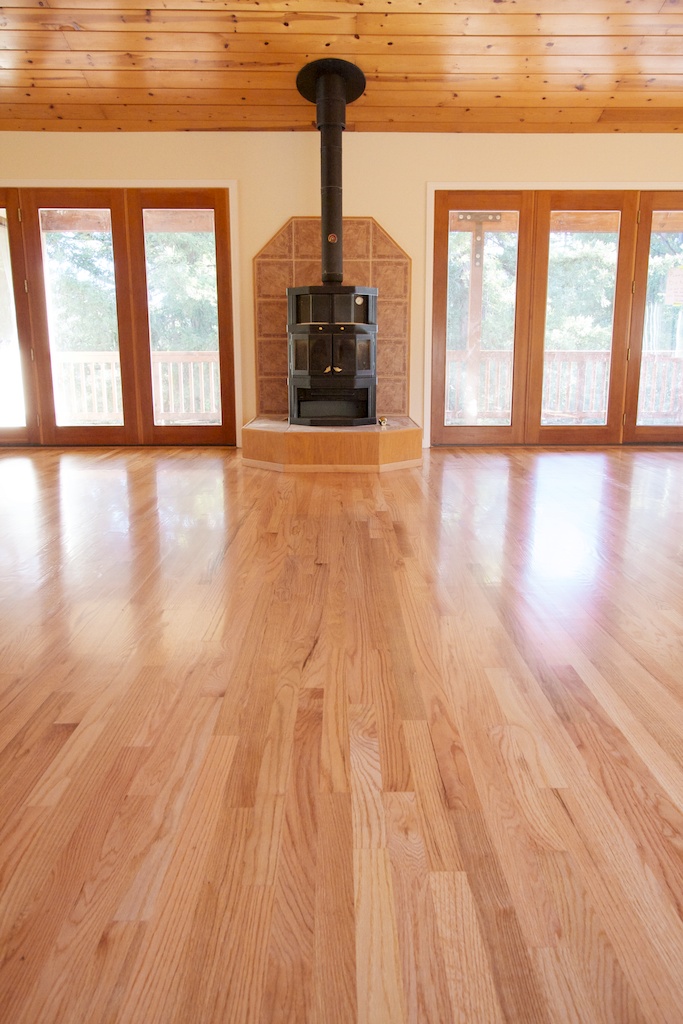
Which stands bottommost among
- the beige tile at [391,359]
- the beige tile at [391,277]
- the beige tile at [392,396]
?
the beige tile at [392,396]

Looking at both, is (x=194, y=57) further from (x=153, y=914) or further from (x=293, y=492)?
(x=153, y=914)

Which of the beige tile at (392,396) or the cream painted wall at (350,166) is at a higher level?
the cream painted wall at (350,166)

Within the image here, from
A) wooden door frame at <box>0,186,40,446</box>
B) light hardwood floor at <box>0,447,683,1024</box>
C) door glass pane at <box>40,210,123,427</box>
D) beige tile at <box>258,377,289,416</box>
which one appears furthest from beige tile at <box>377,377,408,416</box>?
light hardwood floor at <box>0,447,683,1024</box>

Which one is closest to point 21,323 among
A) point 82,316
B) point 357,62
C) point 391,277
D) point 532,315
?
point 82,316

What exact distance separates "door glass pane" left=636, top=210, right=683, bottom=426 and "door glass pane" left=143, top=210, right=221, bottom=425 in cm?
368

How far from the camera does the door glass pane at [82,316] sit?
6.03 meters

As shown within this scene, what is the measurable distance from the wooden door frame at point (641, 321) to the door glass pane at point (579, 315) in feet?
0.65

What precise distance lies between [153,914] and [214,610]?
1.36 meters

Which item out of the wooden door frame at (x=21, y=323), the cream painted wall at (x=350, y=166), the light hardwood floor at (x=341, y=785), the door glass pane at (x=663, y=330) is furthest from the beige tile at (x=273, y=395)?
the light hardwood floor at (x=341, y=785)

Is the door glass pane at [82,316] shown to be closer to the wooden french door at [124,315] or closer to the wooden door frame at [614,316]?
the wooden french door at [124,315]

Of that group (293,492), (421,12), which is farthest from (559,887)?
(421,12)

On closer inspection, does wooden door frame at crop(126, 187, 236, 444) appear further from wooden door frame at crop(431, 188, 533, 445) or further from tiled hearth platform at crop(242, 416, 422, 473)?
wooden door frame at crop(431, 188, 533, 445)

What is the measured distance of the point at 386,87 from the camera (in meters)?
5.29

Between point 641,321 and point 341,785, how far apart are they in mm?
5821
